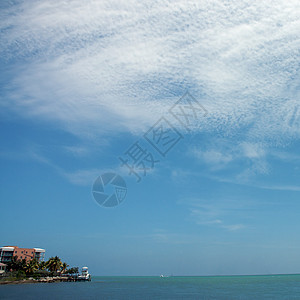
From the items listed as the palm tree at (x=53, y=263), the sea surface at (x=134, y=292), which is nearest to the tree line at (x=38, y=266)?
the palm tree at (x=53, y=263)

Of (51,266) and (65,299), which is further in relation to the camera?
(51,266)

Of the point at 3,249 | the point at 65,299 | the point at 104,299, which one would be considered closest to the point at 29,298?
the point at 65,299

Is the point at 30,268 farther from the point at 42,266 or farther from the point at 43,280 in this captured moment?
the point at 42,266

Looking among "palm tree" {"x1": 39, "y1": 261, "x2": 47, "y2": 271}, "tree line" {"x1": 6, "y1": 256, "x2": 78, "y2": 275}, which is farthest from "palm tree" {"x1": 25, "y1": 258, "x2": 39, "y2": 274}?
"palm tree" {"x1": 39, "y1": 261, "x2": 47, "y2": 271}

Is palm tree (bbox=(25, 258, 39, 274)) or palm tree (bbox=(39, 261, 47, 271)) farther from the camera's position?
palm tree (bbox=(39, 261, 47, 271))

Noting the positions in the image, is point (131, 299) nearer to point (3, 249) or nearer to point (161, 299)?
point (161, 299)

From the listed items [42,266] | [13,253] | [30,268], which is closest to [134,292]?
[30,268]

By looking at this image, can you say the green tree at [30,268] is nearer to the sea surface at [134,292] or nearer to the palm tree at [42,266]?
the sea surface at [134,292]

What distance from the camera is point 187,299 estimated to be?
52.9 metres

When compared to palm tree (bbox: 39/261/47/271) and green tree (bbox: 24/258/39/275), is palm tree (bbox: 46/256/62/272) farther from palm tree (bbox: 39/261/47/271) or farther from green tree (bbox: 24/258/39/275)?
green tree (bbox: 24/258/39/275)

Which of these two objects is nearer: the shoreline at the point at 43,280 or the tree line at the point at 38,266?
the shoreline at the point at 43,280

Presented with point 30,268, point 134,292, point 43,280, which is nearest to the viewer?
point 134,292

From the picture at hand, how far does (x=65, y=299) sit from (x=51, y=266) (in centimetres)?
4776

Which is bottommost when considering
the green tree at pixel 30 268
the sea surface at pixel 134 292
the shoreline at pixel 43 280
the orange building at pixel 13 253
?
the sea surface at pixel 134 292
